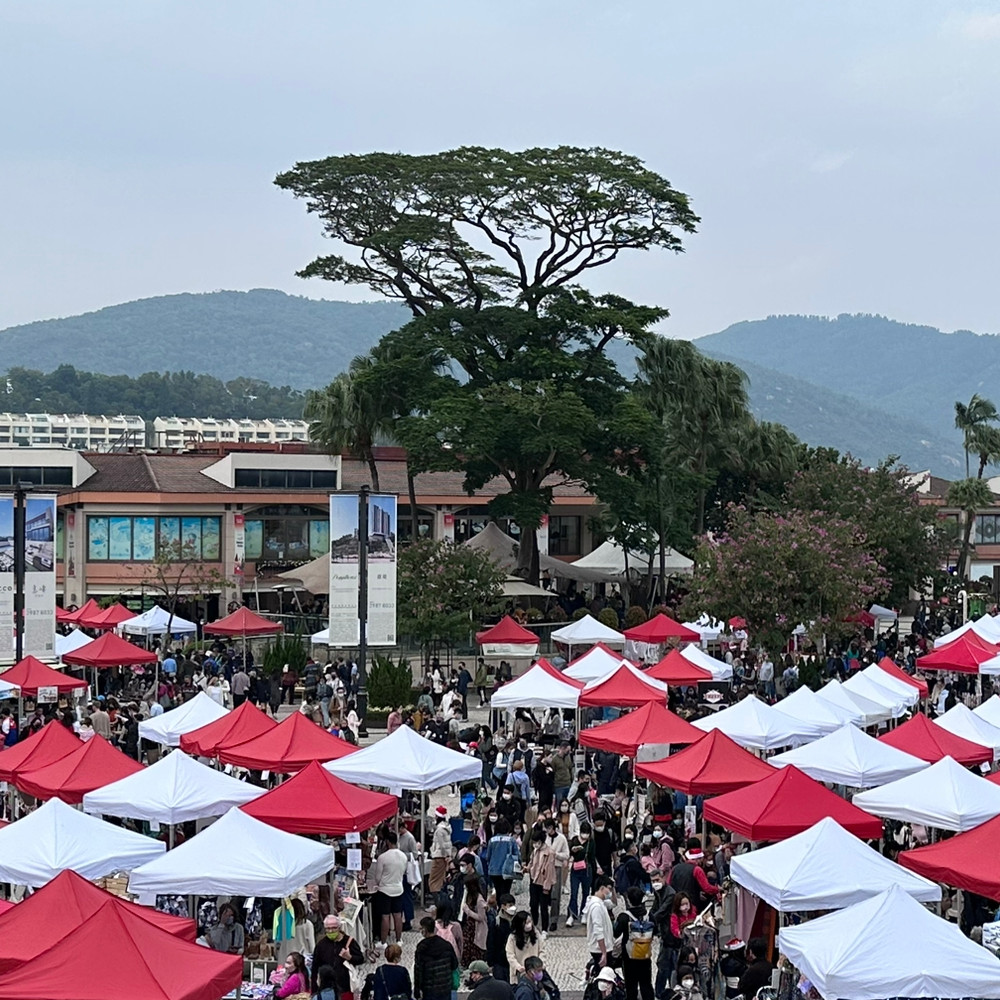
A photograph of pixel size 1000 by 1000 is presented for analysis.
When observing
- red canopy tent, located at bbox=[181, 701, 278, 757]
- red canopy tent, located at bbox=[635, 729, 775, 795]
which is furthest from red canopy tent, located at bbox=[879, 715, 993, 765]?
red canopy tent, located at bbox=[181, 701, 278, 757]

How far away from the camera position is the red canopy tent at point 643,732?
21047mm

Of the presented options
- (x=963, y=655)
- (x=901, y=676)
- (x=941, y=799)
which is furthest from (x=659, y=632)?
(x=941, y=799)

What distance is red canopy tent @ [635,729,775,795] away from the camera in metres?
18.4

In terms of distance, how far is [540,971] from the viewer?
40.7 feet

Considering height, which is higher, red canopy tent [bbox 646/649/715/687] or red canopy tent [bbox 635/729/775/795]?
red canopy tent [bbox 635/729/775/795]

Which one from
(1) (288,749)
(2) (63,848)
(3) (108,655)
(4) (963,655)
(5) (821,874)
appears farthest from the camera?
(4) (963,655)

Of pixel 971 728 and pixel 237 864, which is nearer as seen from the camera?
pixel 237 864

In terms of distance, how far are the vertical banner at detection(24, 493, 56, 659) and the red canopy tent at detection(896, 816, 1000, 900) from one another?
17.1m

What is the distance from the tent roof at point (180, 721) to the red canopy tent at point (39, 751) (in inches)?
122

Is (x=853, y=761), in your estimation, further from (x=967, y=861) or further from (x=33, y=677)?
(x=33, y=677)

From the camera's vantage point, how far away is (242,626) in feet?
122

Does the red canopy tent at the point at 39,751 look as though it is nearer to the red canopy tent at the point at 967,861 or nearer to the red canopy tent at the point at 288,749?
the red canopy tent at the point at 288,749

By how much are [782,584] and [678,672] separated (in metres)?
6.40

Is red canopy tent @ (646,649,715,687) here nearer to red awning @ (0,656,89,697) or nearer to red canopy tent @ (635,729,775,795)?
red canopy tent @ (635,729,775,795)
